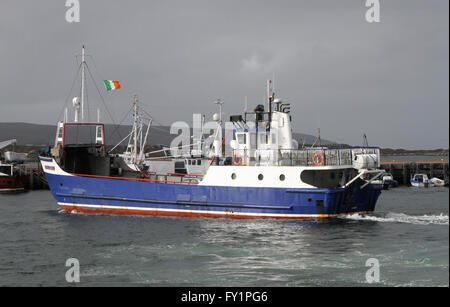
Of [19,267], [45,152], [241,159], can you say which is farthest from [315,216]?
[45,152]

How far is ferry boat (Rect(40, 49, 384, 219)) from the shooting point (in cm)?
2452

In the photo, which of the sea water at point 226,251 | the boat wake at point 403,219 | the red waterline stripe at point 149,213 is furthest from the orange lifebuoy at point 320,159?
the boat wake at point 403,219

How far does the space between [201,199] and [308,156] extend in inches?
251

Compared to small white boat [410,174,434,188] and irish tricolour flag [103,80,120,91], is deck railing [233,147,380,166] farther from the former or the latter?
small white boat [410,174,434,188]

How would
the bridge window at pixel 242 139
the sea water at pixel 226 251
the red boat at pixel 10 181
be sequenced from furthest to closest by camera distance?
1. the red boat at pixel 10 181
2. the bridge window at pixel 242 139
3. the sea water at pixel 226 251

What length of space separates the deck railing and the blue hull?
1589 millimetres

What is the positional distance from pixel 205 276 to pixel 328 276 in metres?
3.86

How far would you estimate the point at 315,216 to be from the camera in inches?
962

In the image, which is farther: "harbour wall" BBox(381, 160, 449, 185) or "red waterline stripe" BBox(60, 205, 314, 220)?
"harbour wall" BBox(381, 160, 449, 185)

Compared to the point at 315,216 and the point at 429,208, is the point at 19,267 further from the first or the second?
the point at 429,208

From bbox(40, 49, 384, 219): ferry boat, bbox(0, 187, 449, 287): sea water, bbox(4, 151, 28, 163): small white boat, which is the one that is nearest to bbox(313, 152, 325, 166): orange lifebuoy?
bbox(40, 49, 384, 219): ferry boat

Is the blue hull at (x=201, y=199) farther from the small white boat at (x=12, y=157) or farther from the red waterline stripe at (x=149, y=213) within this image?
the small white boat at (x=12, y=157)

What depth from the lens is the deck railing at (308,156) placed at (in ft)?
80.9

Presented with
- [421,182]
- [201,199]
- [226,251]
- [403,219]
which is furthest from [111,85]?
[421,182]
